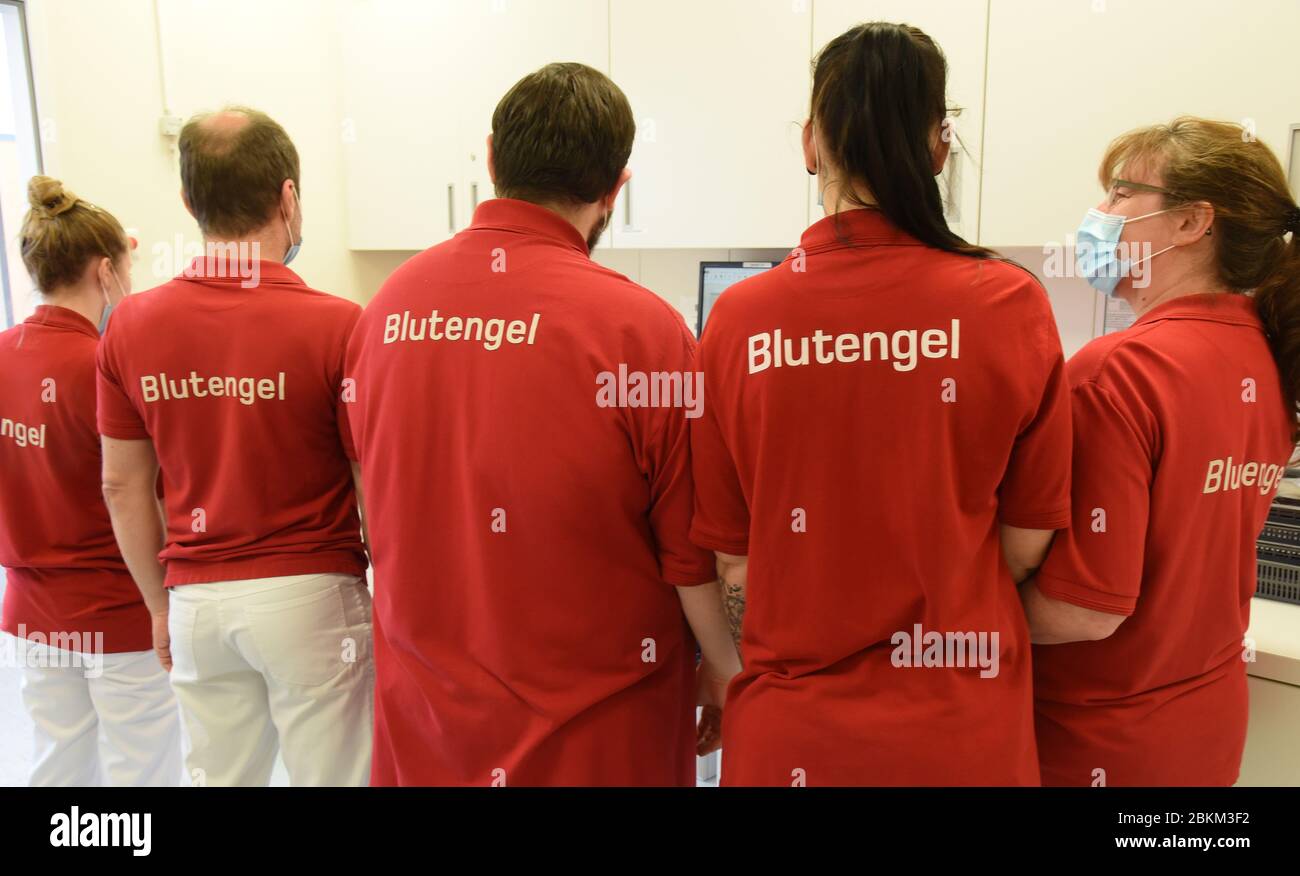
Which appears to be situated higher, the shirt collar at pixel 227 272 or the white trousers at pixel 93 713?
the shirt collar at pixel 227 272

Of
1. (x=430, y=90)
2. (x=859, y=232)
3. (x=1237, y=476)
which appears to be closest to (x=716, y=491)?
(x=859, y=232)

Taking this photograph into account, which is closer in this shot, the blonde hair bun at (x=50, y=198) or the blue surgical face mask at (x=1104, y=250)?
the blue surgical face mask at (x=1104, y=250)

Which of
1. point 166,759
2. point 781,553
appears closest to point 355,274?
point 166,759

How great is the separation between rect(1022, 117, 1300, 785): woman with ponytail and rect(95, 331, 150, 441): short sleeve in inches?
50.9

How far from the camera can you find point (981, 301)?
35.5 inches

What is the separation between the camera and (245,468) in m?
1.34

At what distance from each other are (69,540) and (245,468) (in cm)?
53

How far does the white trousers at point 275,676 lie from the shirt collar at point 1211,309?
120 centimetres

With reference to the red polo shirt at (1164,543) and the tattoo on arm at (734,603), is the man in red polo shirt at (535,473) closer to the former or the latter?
the tattoo on arm at (734,603)

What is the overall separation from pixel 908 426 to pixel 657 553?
377mm

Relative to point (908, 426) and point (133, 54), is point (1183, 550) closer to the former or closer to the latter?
point (908, 426)

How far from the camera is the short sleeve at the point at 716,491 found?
1037 mm

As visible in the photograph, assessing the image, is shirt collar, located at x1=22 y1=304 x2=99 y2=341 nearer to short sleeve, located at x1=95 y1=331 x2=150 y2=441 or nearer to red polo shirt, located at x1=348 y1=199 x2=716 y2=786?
short sleeve, located at x1=95 y1=331 x2=150 y2=441

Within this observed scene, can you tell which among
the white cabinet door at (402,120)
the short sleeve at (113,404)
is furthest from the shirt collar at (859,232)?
the white cabinet door at (402,120)
